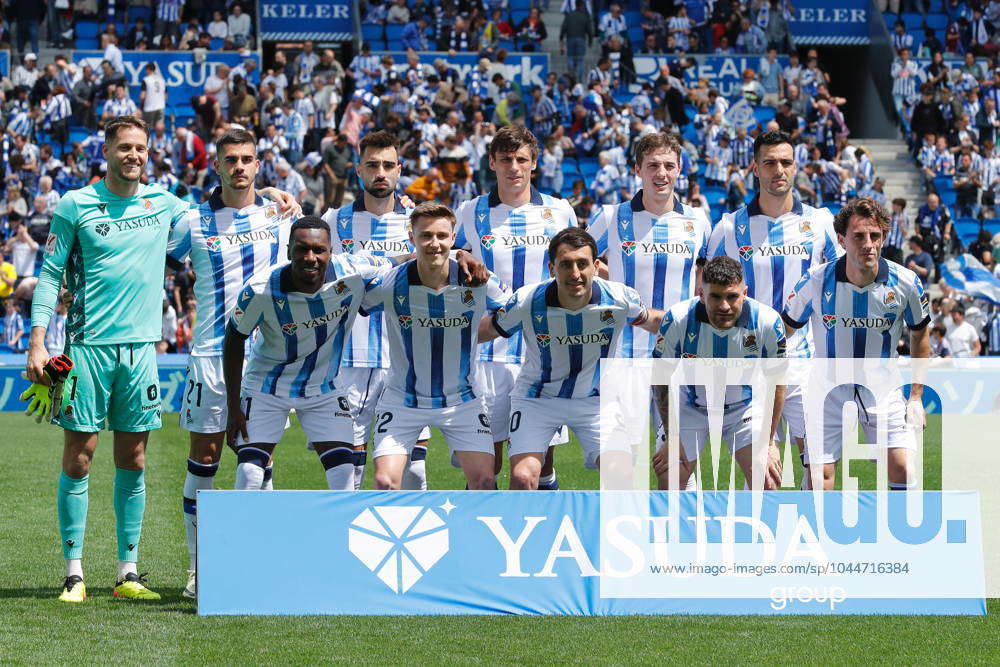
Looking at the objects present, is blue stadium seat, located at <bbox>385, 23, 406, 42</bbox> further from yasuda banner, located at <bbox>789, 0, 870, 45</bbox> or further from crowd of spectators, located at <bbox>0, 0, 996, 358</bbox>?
yasuda banner, located at <bbox>789, 0, 870, 45</bbox>

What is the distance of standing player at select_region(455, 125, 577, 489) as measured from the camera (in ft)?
25.9

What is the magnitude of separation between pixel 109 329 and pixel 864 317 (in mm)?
4084

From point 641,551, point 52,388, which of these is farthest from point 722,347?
point 52,388

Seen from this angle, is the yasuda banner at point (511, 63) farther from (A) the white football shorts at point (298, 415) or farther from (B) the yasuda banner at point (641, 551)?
(B) the yasuda banner at point (641, 551)

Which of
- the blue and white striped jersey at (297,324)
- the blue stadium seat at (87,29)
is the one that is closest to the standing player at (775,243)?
the blue and white striped jersey at (297,324)

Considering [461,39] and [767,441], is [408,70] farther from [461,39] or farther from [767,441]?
[767,441]

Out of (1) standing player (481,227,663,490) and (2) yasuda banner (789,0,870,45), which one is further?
(2) yasuda banner (789,0,870,45)

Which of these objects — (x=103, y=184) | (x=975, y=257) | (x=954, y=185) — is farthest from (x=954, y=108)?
(x=103, y=184)

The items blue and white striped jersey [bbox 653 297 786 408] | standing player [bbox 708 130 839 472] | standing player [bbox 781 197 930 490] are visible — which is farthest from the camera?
standing player [bbox 708 130 839 472]

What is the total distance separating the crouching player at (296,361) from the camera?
6.81 metres

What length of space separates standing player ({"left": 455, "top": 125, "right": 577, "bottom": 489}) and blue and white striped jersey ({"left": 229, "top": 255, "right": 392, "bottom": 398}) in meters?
1.09

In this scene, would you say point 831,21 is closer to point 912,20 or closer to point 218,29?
point 912,20

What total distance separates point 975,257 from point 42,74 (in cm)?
1541

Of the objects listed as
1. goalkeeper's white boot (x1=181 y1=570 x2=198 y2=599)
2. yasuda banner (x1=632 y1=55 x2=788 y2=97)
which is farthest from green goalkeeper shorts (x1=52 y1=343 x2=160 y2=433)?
yasuda banner (x1=632 y1=55 x2=788 y2=97)
